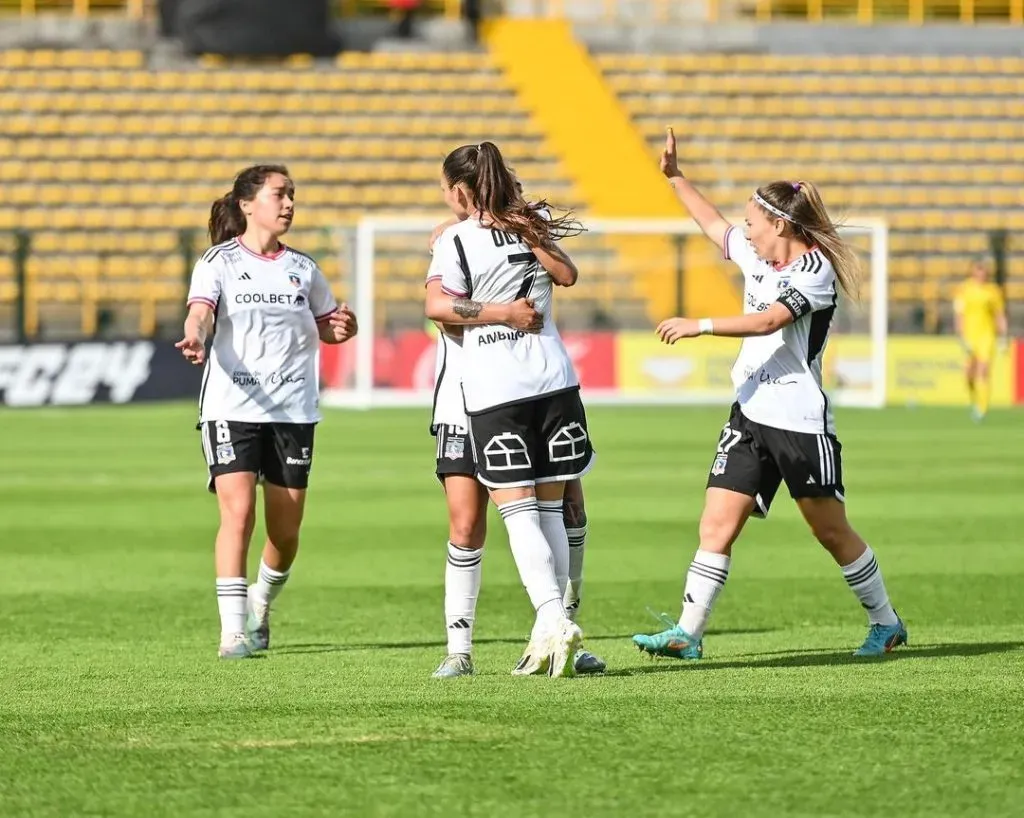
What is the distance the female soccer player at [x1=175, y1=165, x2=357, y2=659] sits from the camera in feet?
27.2

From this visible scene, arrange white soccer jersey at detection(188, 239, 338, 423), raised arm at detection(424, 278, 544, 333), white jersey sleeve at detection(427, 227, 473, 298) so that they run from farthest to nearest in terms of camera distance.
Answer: white soccer jersey at detection(188, 239, 338, 423), white jersey sleeve at detection(427, 227, 473, 298), raised arm at detection(424, 278, 544, 333)

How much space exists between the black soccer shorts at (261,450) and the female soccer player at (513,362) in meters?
1.38

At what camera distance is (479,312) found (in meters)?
7.07

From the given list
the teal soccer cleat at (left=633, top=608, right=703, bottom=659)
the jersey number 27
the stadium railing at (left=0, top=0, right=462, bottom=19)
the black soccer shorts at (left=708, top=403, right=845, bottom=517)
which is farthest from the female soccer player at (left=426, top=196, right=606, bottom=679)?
the stadium railing at (left=0, top=0, right=462, bottom=19)

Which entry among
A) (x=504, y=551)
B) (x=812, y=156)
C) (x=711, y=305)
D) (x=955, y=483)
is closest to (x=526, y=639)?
(x=504, y=551)

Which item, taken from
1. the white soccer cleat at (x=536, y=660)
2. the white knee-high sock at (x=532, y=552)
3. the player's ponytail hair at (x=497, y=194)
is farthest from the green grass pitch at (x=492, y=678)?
the player's ponytail hair at (x=497, y=194)

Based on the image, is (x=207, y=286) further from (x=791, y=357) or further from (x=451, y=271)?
(x=791, y=357)

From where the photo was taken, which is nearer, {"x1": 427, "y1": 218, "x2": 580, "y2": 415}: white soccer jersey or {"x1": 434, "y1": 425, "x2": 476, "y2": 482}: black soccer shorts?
{"x1": 427, "y1": 218, "x2": 580, "y2": 415}: white soccer jersey

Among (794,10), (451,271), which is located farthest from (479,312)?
(794,10)

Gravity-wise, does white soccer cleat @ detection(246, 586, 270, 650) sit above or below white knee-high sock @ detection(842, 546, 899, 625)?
below

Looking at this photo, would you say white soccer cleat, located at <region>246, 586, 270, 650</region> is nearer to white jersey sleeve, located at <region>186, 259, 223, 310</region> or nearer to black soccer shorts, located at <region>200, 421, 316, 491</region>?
black soccer shorts, located at <region>200, 421, 316, 491</region>

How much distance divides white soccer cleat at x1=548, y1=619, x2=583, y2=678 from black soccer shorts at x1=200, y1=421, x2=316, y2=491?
5.62 feet

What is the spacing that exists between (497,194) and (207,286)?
1712 mm

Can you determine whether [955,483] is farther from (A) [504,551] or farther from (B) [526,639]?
(B) [526,639]
